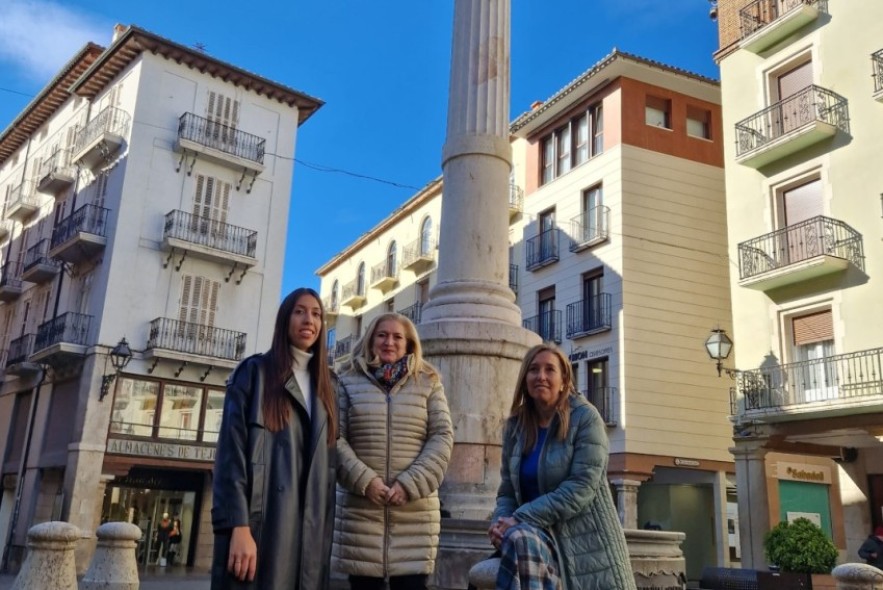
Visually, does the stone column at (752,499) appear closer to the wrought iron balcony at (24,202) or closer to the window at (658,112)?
the window at (658,112)

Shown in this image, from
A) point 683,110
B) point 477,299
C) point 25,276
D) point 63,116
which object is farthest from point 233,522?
point 63,116

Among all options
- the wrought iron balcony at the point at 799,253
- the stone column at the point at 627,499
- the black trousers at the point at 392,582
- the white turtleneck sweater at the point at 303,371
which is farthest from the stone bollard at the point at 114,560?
the stone column at the point at 627,499

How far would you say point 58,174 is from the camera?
28.9 meters

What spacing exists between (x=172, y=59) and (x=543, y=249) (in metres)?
14.0

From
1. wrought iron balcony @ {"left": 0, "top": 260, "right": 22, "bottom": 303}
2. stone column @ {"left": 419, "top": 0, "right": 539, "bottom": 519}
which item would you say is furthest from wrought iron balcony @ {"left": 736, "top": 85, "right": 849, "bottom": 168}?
wrought iron balcony @ {"left": 0, "top": 260, "right": 22, "bottom": 303}

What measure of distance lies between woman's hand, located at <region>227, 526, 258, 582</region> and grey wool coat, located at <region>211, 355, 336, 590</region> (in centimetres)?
3

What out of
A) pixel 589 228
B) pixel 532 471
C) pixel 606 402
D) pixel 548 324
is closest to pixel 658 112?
pixel 589 228

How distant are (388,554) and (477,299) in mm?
4822

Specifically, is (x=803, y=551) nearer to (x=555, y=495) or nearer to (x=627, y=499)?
(x=627, y=499)

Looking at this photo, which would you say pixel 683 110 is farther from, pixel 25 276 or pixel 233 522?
pixel 233 522

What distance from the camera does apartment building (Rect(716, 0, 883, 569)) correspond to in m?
17.2

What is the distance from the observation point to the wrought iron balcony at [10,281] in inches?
1225

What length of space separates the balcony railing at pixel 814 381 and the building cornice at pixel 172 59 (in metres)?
18.6

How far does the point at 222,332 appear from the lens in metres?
26.2
